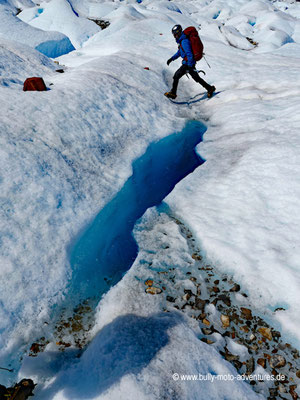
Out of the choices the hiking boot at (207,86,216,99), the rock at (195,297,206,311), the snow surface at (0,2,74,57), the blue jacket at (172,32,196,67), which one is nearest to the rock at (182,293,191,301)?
the rock at (195,297,206,311)

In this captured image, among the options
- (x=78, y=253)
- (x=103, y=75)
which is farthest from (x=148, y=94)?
(x=78, y=253)

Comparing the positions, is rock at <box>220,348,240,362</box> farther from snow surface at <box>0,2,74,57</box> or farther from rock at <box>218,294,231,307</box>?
snow surface at <box>0,2,74,57</box>

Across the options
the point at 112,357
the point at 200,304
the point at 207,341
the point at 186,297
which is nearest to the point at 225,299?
the point at 200,304

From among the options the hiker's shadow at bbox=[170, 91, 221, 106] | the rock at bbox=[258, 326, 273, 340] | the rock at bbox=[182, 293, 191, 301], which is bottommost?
the rock at bbox=[182, 293, 191, 301]

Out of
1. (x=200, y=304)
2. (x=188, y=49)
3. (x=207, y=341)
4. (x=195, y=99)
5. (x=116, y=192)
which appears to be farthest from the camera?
(x=195, y=99)

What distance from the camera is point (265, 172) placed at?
4895 millimetres

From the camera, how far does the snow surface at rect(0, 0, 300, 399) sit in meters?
2.41

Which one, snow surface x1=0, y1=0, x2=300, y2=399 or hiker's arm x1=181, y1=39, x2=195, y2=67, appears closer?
snow surface x1=0, y1=0, x2=300, y2=399

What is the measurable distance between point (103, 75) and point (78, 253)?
5.90 meters

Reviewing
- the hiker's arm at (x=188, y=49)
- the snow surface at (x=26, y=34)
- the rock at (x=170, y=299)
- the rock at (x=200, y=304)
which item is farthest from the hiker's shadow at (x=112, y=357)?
the snow surface at (x=26, y=34)

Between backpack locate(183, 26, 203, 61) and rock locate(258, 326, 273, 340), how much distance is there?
774 cm

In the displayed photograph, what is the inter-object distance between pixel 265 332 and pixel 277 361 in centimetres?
30

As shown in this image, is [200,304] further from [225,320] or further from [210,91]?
[210,91]

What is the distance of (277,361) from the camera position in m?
2.51
